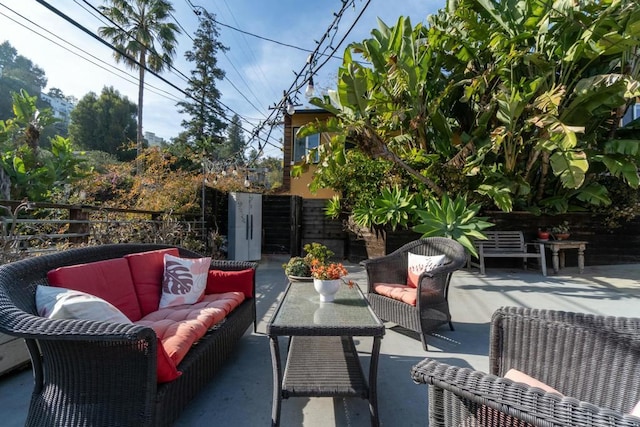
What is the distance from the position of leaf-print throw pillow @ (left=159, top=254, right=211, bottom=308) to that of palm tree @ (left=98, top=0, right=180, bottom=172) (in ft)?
41.0

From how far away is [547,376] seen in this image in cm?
143

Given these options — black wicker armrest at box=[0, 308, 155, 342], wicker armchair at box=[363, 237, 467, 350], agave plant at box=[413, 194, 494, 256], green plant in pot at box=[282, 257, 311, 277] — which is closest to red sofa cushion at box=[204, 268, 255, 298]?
green plant in pot at box=[282, 257, 311, 277]

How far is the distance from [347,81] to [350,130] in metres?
0.79

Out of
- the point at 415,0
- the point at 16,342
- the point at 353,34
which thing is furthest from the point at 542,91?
the point at 16,342

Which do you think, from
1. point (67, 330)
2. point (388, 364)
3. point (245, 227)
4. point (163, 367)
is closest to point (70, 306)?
point (67, 330)

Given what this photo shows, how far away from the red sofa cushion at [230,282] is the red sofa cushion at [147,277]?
1.46ft

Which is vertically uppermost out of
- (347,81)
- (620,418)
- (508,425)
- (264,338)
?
(347,81)

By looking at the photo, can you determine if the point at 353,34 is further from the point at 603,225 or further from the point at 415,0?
the point at 603,225

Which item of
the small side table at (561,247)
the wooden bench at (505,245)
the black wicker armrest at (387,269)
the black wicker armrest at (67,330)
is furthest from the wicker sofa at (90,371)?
the small side table at (561,247)

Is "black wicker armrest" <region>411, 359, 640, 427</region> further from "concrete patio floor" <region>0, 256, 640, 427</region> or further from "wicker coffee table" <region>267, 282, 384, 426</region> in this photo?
"concrete patio floor" <region>0, 256, 640, 427</region>

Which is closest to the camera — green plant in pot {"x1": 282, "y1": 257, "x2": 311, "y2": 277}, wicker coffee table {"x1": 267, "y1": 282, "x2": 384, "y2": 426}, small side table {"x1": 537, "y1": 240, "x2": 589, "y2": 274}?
wicker coffee table {"x1": 267, "y1": 282, "x2": 384, "y2": 426}

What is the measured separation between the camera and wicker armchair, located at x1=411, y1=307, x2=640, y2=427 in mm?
812

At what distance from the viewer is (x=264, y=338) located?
297 cm

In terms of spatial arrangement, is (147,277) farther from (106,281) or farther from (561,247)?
(561,247)
